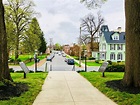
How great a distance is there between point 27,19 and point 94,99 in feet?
127

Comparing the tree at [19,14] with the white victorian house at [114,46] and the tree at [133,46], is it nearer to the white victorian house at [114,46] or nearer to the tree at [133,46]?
the white victorian house at [114,46]

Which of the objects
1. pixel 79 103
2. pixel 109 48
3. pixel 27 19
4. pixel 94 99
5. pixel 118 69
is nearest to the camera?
pixel 79 103

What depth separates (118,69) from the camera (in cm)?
1920

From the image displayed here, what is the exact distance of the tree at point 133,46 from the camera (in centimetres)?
895

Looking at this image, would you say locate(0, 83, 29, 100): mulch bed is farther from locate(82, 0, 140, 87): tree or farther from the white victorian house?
the white victorian house

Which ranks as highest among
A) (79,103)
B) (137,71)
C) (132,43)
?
(132,43)

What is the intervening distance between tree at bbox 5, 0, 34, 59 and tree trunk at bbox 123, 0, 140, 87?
35.1 metres

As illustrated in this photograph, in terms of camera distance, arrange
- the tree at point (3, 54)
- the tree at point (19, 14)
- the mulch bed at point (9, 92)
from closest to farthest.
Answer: the mulch bed at point (9, 92) → the tree at point (3, 54) → the tree at point (19, 14)

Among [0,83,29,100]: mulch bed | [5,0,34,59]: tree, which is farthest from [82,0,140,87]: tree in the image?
[5,0,34,59]: tree

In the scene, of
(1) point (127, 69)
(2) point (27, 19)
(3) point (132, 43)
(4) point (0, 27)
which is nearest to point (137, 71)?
(1) point (127, 69)

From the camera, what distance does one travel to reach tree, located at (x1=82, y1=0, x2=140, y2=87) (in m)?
8.95

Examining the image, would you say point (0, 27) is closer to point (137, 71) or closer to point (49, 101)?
point (49, 101)

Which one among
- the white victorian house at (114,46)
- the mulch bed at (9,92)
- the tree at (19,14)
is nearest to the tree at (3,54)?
the mulch bed at (9,92)

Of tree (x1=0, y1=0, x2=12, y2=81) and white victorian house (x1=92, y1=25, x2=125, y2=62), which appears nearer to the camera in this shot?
tree (x1=0, y1=0, x2=12, y2=81)
